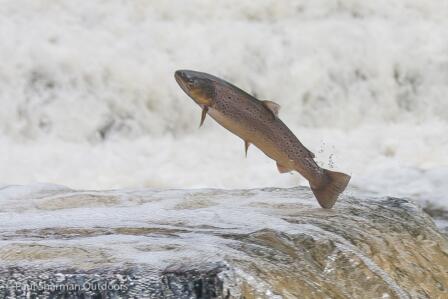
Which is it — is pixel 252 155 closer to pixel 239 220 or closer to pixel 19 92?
pixel 19 92

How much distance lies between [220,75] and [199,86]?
6.47m

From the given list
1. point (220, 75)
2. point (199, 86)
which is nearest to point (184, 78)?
point (199, 86)

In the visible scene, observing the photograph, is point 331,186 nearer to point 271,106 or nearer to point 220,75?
point 271,106

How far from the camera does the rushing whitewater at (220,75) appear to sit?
9.05m

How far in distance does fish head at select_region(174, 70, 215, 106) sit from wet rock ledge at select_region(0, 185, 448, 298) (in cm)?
46

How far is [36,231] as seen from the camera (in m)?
4.11

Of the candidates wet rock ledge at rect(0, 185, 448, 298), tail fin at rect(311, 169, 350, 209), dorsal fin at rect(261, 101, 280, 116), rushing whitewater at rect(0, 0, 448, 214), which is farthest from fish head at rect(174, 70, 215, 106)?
rushing whitewater at rect(0, 0, 448, 214)

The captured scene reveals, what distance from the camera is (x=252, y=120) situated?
400cm

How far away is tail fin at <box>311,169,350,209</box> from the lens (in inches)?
167

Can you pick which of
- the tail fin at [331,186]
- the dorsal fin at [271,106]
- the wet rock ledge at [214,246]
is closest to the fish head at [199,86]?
the dorsal fin at [271,106]

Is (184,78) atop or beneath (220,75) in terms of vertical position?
beneath

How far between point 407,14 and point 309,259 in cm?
852

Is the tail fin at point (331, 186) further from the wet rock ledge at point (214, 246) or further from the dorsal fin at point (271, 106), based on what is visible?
the dorsal fin at point (271, 106)

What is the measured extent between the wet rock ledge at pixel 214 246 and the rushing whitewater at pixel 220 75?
351cm
